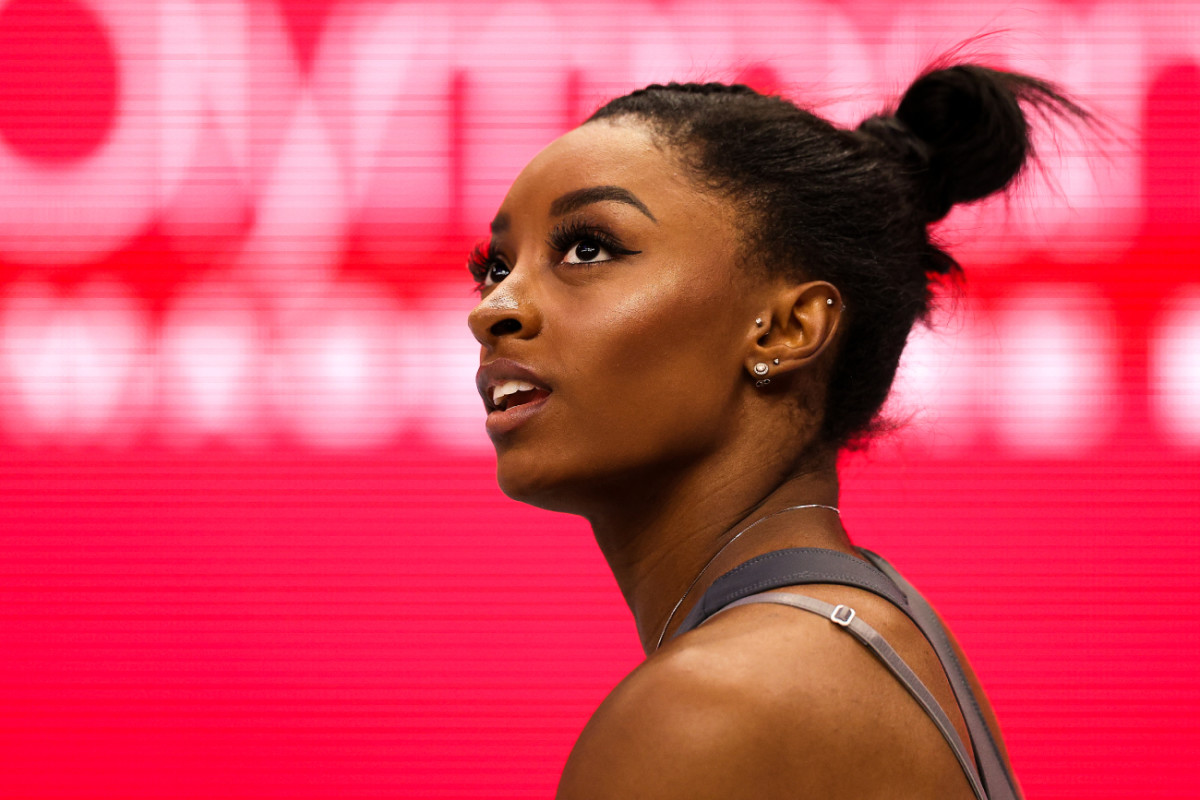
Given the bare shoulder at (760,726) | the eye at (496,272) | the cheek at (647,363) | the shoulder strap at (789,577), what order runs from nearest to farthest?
the bare shoulder at (760,726), the shoulder strap at (789,577), the cheek at (647,363), the eye at (496,272)

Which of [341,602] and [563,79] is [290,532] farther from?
[563,79]

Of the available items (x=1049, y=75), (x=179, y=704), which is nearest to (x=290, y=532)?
(x=179, y=704)

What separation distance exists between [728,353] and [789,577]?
23cm

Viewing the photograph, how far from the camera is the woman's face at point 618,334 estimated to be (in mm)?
985

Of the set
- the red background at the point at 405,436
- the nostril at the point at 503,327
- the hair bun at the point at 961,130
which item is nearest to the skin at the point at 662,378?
the nostril at the point at 503,327

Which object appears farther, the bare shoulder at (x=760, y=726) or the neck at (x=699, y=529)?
the neck at (x=699, y=529)

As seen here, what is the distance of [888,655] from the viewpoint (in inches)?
32.1

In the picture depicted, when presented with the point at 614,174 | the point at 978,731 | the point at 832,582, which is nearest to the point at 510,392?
the point at 614,174

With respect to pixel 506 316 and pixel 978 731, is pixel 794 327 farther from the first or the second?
pixel 978 731

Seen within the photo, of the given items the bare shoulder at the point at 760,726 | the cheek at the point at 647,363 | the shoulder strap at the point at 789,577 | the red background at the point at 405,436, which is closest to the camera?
the bare shoulder at the point at 760,726

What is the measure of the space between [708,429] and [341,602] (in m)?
1.52

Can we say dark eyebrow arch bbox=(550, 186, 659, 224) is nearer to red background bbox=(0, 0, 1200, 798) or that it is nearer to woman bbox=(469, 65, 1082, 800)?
woman bbox=(469, 65, 1082, 800)

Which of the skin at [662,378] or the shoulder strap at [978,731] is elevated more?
the skin at [662,378]

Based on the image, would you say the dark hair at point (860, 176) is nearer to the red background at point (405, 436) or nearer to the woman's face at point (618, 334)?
the woman's face at point (618, 334)
